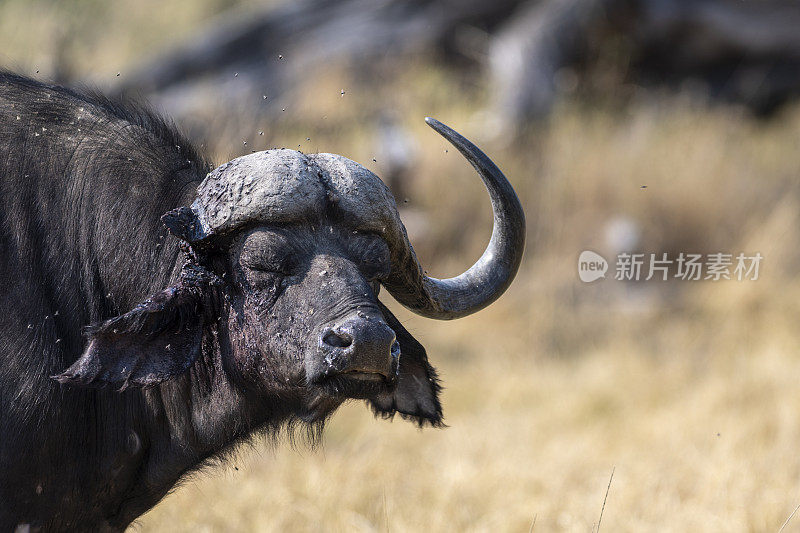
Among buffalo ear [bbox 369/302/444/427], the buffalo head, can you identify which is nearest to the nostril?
the buffalo head

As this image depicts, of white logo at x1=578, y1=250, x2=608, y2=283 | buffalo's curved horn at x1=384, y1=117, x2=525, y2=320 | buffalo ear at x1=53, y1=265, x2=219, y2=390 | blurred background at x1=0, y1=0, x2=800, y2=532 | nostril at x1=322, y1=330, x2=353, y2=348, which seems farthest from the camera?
white logo at x1=578, y1=250, x2=608, y2=283

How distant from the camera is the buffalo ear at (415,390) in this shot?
9.07 ft

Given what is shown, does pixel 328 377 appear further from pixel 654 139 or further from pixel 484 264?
pixel 654 139

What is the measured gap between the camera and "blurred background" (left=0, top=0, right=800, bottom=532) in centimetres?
417

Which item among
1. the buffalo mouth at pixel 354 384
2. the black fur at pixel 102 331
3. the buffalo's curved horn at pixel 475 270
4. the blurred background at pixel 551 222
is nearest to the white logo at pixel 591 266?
the blurred background at pixel 551 222

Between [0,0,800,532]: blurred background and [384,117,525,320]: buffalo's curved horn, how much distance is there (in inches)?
36.2

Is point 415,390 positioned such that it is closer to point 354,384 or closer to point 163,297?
point 354,384

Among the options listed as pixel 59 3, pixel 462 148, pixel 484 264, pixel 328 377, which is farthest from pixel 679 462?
pixel 59 3

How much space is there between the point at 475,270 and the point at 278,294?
2.41ft

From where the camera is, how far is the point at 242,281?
234cm

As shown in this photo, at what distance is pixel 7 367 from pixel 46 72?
466 cm

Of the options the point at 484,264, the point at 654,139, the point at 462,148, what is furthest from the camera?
the point at 654,139

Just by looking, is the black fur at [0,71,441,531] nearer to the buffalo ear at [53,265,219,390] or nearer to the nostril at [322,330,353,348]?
the buffalo ear at [53,265,219,390]

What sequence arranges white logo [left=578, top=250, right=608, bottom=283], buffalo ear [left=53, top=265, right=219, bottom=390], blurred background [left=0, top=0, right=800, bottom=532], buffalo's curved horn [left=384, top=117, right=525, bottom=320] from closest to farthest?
buffalo ear [left=53, top=265, right=219, bottom=390]
buffalo's curved horn [left=384, top=117, right=525, bottom=320]
blurred background [left=0, top=0, right=800, bottom=532]
white logo [left=578, top=250, right=608, bottom=283]
